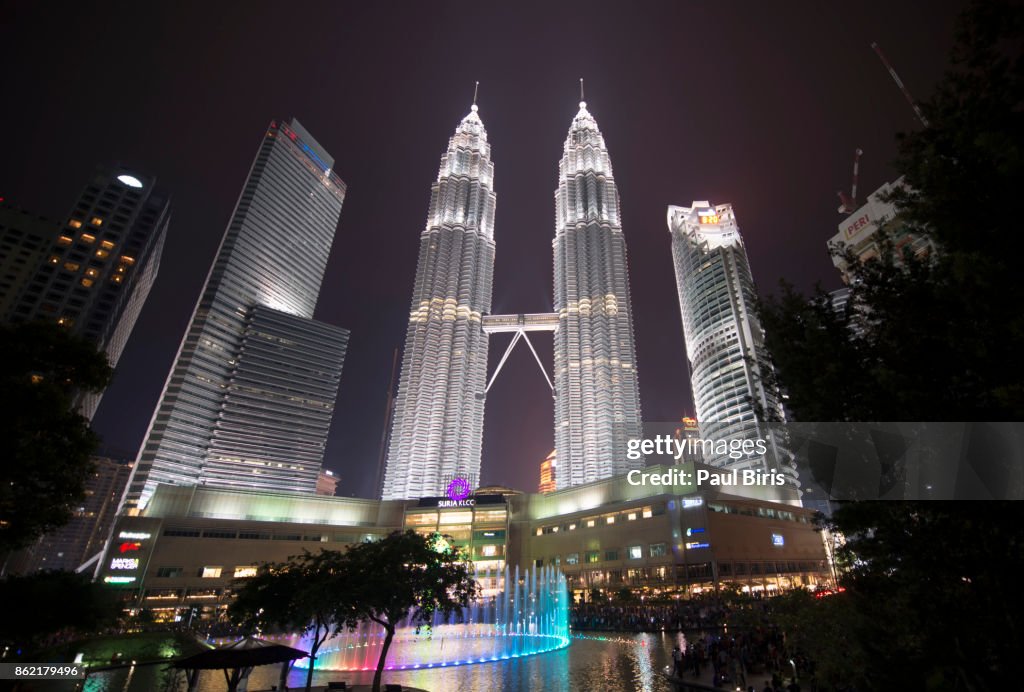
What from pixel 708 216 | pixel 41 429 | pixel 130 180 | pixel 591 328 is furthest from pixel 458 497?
pixel 708 216

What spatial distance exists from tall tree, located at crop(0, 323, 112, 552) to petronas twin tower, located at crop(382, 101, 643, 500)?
377ft

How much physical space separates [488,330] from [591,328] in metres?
34.8

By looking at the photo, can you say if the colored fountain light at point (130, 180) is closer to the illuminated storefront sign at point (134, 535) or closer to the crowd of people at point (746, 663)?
the illuminated storefront sign at point (134, 535)

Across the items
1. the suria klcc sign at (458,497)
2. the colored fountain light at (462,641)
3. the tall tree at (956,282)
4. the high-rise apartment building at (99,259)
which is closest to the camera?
the tall tree at (956,282)

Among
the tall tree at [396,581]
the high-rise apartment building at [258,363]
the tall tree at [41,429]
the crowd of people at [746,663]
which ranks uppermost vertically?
the high-rise apartment building at [258,363]

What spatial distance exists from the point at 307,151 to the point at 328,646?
196636 millimetres

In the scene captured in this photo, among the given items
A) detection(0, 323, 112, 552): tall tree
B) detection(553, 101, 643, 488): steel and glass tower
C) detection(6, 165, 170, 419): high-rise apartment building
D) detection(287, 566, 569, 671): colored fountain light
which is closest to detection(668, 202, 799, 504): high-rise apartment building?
detection(553, 101, 643, 488): steel and glass tower

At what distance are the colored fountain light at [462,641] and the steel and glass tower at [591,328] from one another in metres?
65.3

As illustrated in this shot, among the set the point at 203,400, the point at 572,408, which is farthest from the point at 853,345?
the point at 203,400

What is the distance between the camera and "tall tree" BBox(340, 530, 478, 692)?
19516 millimetres

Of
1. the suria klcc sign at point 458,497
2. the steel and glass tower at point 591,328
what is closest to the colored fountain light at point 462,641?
the suria klcc sign at point 458,497

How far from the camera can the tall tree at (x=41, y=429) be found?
1448cm

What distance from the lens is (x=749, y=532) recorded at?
76.8 m

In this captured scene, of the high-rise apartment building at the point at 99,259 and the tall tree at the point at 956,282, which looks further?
the high-rise apartment building at the point at 99,259
